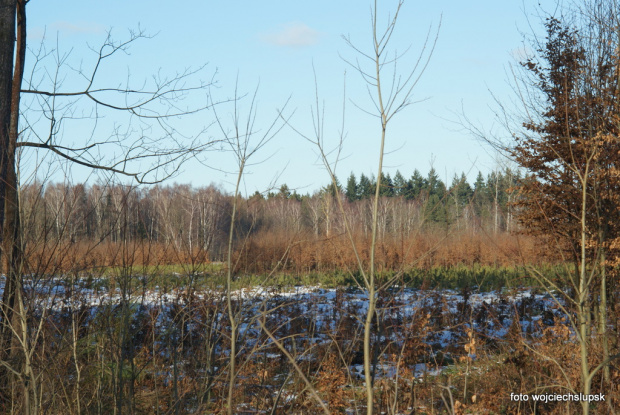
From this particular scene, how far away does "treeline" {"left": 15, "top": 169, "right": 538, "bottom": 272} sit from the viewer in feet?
10.5

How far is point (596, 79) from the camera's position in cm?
647

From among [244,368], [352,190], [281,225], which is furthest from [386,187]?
[352,190]

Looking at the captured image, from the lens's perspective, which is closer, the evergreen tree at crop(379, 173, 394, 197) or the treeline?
the evergreen tree at crop(379, 173, 394, 197)

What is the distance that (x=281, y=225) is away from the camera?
2102 cm

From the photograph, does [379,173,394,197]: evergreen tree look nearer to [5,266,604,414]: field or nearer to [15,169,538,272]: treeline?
[15,169,538,272]: treeline

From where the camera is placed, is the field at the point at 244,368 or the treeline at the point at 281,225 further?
the field at the point at 244,368

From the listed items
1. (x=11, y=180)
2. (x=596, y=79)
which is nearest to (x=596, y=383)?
(x=596, y=79)

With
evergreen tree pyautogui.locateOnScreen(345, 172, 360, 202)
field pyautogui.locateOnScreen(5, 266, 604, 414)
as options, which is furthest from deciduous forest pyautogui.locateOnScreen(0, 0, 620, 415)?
evergreen tree pyautogui.locateOnScreen(345, 172, 360, 202)

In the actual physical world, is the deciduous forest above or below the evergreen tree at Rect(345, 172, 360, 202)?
below

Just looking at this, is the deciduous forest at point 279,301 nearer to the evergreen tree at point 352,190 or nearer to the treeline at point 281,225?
the treeline at point 281,225

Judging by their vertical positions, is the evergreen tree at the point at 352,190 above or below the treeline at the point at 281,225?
above

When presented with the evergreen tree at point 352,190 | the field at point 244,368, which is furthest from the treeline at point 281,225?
the evergreen tree at point 352,190

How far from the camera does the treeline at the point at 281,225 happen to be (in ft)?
10.5

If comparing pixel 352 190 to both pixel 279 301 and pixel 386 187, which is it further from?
pixel 386 187
